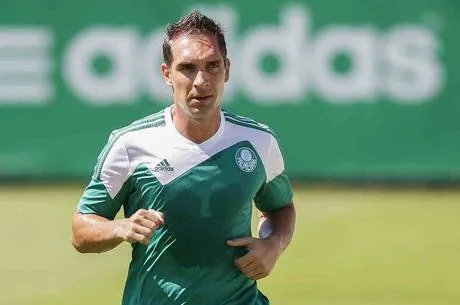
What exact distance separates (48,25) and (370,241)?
6003 mm

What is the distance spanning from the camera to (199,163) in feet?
20.8

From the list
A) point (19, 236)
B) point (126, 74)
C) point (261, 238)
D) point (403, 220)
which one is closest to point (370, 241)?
point (403, 220)

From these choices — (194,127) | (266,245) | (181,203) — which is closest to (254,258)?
(266,245)

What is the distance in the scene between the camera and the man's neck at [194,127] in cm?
638

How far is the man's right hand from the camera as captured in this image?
5.77 m

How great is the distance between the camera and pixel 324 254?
13594mm

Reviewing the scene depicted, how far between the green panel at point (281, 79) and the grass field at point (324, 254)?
1.96 feet

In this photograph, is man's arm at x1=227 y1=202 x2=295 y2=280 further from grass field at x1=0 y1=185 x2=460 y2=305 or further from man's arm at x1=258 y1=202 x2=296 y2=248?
grass field at x1=0 y1=185 x2=460 y2=305

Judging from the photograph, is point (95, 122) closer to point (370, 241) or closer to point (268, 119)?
point (268, 119)

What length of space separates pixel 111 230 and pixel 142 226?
1.02ft

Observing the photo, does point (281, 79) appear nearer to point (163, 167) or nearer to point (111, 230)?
point (163, 167)

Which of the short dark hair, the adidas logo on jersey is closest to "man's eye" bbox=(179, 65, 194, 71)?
the short dark hair

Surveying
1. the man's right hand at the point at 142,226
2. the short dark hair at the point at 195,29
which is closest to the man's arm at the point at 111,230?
the man's right hand at the point at 142,226

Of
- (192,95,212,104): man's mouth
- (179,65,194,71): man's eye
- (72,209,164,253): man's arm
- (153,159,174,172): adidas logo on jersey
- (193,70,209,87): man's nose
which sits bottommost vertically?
(72,209,164,253): man's arm
